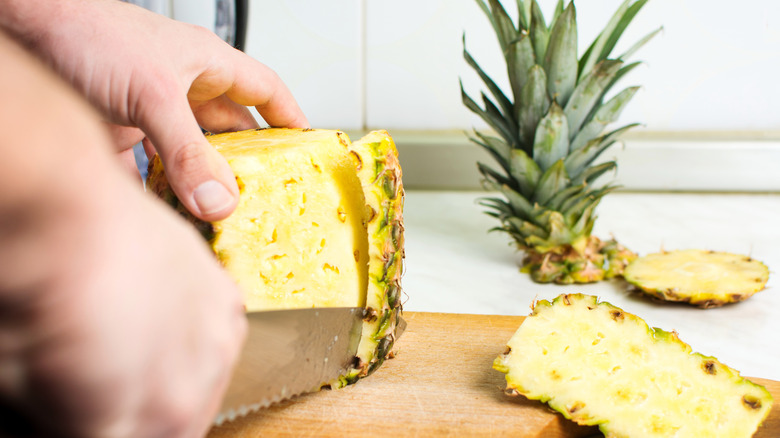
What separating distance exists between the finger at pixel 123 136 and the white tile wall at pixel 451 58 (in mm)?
819

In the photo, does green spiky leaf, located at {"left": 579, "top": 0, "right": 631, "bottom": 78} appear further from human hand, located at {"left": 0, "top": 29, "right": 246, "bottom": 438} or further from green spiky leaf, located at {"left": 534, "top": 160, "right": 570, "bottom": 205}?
human hand, located at {"left": 0, "top": 29, "right": 246, "bottom": 438}

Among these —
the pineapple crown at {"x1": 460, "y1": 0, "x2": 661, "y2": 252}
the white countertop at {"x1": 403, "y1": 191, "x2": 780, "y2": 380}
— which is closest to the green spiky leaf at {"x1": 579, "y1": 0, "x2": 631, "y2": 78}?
the pineapple crown at {"x1": 460, "y1": 0, "x2": 661, "y2": 252}

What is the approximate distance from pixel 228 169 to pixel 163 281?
39cm

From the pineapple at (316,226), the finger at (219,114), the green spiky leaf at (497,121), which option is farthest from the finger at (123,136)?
the green spiky leaf at (497,121)

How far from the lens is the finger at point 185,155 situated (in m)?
0.56

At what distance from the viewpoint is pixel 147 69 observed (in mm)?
647

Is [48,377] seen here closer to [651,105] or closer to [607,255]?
[607,255]

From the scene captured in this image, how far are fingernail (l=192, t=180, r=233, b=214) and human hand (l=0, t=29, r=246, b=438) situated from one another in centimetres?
33

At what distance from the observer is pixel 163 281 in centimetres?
21

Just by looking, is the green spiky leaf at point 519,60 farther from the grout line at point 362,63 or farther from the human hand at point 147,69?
the grout line at point 362,63

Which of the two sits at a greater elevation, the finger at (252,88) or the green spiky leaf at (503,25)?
the green spiky leaf at (503,25)

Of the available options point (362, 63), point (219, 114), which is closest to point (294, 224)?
point (219, 114)

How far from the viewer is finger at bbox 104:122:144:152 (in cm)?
91

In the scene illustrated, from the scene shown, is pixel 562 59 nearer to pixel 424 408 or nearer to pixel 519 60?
pixel 519 60
